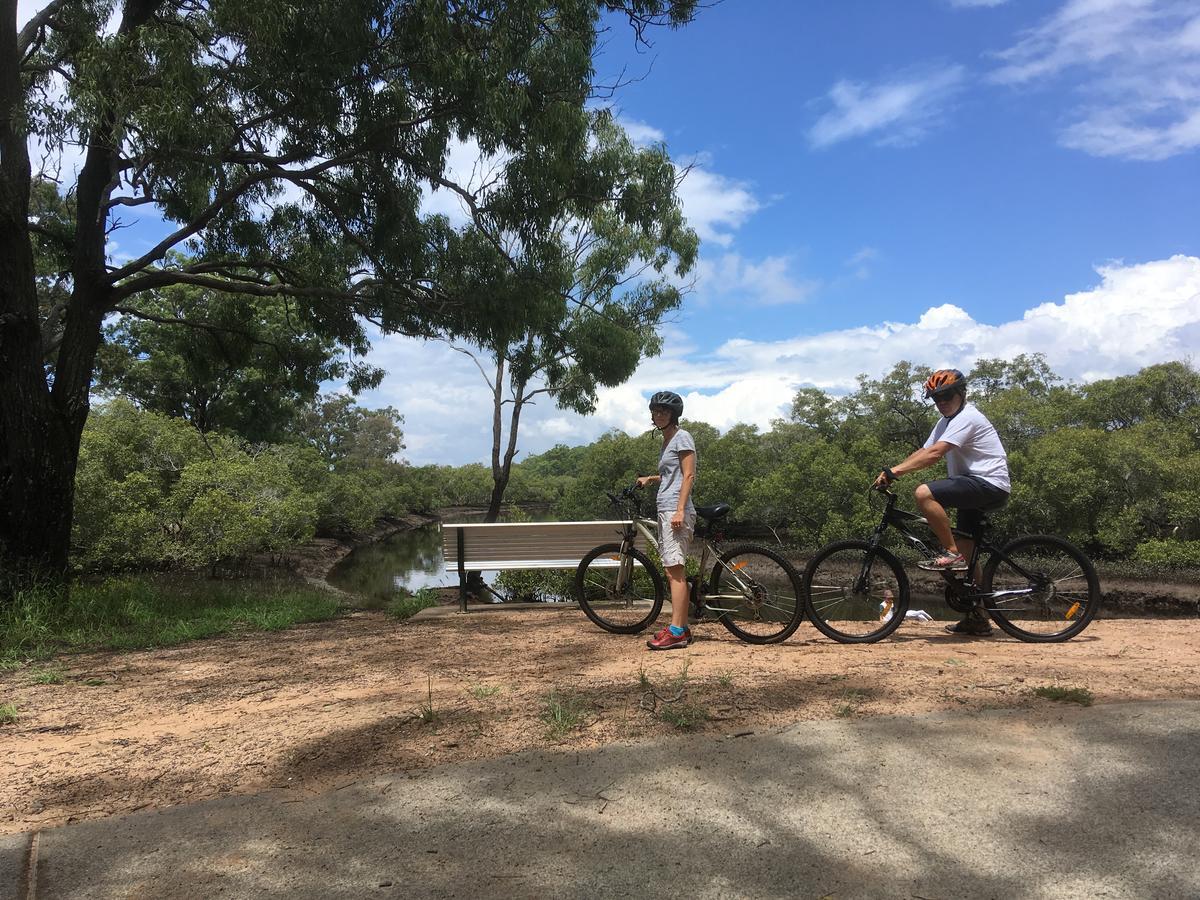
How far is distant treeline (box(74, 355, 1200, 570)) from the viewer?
1384 centimetres

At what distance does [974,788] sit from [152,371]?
96.4 ft

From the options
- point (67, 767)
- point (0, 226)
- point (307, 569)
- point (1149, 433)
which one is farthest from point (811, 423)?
point (67, 767)

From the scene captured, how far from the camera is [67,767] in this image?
9.30 ft

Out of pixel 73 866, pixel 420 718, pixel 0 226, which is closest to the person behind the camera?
pixel 73 866

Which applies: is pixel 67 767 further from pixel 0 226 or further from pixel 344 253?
pixel 344 253

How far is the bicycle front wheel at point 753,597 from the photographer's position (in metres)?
4.78

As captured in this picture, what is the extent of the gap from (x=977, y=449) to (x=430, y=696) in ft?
11.8

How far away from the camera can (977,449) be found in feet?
15.1

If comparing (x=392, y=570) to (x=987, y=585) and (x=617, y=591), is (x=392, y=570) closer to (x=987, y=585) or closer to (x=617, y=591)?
(x=617, y=591)

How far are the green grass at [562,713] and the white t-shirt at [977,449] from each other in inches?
111

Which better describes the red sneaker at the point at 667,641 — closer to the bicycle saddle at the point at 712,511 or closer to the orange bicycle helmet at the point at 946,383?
the bicycle saddle at the point at 712,511

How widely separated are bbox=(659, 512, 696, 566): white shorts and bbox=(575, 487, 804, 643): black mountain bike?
13 centimetres

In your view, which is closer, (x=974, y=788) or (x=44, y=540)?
(x=974, y=788)

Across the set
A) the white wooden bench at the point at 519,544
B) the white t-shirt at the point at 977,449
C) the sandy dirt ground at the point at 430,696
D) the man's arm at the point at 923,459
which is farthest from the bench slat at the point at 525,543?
the white t-shirt at the point at 977,449
